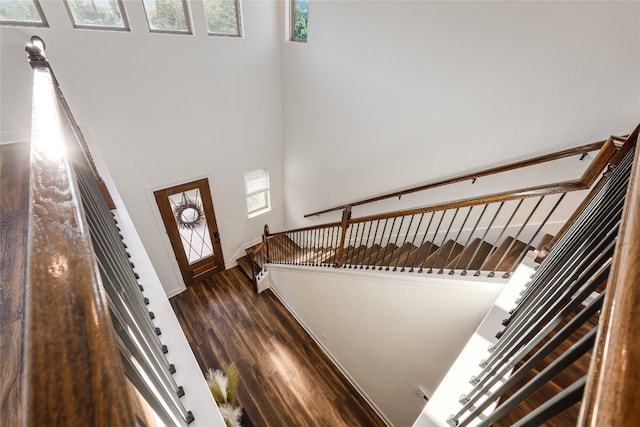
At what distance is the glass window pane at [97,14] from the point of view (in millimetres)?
2824

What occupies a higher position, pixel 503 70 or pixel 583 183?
pixel 503 70

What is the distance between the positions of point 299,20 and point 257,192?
304 centimetres

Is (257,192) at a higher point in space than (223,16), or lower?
lower

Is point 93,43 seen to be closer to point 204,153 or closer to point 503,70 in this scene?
point 204,153

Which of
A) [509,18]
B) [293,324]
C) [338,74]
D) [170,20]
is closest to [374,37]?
[338,74]

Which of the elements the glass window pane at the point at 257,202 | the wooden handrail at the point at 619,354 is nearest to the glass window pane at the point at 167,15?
the glass window pane at the point at 257,202

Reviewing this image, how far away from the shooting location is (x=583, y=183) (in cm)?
152

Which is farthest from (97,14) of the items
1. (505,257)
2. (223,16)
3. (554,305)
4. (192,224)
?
(505,257)

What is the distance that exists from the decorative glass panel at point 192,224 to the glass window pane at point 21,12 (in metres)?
2.34

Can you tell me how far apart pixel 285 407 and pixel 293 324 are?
1276 millimetres

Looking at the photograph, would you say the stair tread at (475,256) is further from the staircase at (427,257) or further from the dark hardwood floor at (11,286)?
the dark hardwood floor at (11,286)

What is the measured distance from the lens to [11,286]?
3.54 feet

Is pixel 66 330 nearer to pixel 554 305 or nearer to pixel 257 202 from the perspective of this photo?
pixel 554 305

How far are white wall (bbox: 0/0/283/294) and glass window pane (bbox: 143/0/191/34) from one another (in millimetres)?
122
